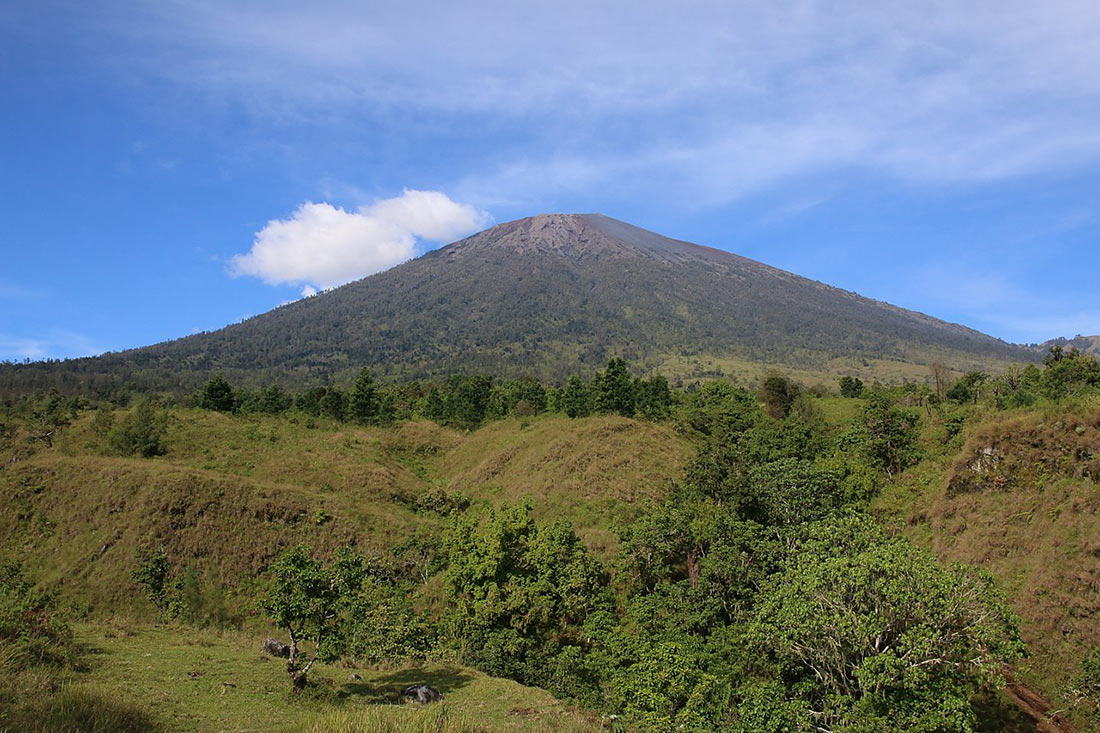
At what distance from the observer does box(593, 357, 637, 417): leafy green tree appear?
133 ft

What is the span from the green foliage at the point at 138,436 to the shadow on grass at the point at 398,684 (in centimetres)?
2428

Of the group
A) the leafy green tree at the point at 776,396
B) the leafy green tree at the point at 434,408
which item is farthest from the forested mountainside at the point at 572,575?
the leafy green tree at the point at 434,408

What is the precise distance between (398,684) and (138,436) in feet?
85.8

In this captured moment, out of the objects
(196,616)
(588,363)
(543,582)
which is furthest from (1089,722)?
(588,363)

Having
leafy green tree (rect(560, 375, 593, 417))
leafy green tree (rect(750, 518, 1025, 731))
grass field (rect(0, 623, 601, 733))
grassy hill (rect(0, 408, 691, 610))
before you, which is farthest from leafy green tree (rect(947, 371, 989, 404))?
grass field (rect(0, 623, 601, 733))

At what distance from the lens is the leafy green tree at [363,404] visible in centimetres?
4866

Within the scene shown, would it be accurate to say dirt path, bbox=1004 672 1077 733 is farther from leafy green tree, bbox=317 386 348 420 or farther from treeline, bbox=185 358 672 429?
leafy green tree, bbox=317 386 348 420

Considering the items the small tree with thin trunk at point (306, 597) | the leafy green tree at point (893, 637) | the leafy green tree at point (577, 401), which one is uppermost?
the leafy green tree at point (577, 401)

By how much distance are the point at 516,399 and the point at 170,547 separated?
101 feet

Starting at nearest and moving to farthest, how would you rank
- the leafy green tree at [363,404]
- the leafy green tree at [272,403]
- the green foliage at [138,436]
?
the green foliage at [138,436], the leafy green tree at [272,403], the leafy green tree at [363,404]

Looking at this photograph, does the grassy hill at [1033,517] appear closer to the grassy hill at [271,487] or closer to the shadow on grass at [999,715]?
the shadow on grass at [999,715]

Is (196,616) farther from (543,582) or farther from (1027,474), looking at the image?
(1027,474)

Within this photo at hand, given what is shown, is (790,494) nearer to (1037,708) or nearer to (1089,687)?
(1037,708)

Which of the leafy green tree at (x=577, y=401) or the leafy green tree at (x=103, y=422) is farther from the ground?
the leafy green tree at (x=577, y=401)
